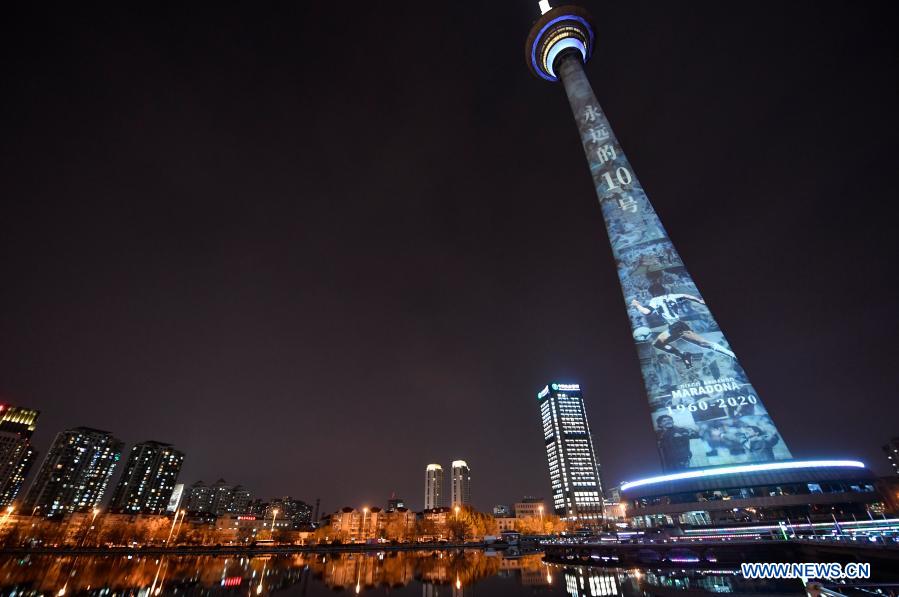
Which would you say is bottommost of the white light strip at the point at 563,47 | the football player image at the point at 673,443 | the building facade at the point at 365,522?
the building facade at the point at 365,522

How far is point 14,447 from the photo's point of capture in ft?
430

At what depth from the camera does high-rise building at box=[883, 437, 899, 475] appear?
153 meters

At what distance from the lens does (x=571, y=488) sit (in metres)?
187

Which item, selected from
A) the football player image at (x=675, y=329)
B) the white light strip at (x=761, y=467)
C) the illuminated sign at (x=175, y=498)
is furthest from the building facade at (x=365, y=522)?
the football player image at (x=675, y=329)

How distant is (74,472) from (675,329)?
215248 millimetres

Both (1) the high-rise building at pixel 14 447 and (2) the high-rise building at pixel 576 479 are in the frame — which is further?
(2) the high-rise building at pixel 576 479

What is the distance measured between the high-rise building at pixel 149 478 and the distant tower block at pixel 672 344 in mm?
210521

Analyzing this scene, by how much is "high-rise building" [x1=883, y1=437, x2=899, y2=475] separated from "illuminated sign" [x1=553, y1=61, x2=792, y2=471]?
173 metres

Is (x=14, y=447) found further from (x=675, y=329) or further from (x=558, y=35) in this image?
(x=558, y=35)

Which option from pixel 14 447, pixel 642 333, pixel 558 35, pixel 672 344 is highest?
pixel 558 35

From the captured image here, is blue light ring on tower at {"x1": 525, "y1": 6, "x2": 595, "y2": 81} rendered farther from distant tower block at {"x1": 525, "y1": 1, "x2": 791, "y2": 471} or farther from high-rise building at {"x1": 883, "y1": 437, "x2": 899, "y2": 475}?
high-rise building at {"x1": 883, "y1": 437, "x2": 899, "y2": 475}

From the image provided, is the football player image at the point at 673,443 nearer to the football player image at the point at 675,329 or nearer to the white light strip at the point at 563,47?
the football player image at the point at 675,329

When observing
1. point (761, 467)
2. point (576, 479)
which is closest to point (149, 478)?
point (576, 479)

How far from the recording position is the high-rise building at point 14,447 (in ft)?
418
